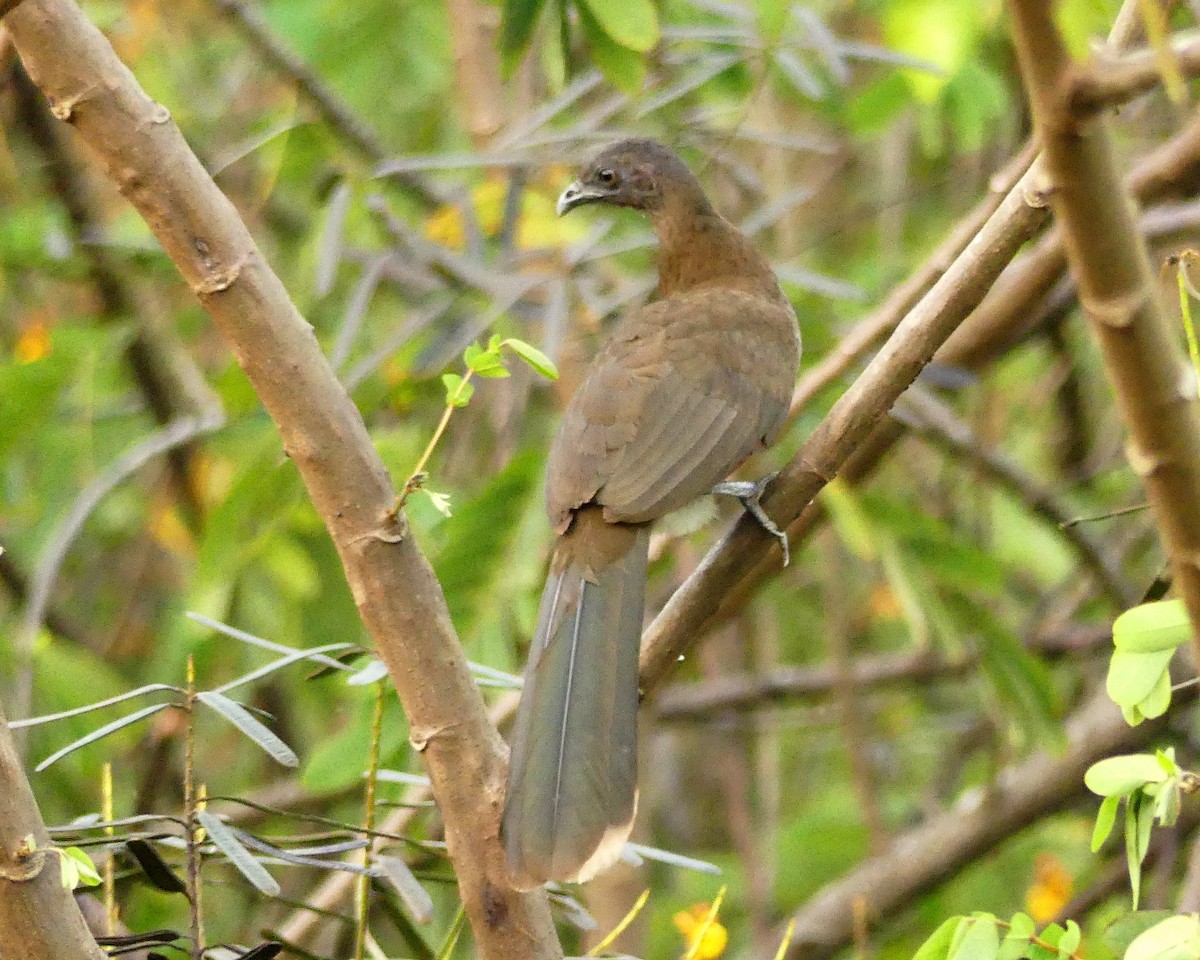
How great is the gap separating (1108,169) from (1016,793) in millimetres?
3321

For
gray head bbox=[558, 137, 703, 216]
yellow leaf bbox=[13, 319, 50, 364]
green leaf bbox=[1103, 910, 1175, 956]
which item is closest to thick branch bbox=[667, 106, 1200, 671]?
gray head bbox=[558, 137, 703, 216]

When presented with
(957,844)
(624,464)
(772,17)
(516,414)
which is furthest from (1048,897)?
(772,17)

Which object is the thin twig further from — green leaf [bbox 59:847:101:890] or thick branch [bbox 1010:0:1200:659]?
thick branch [bbox 1010:0:1200:659]

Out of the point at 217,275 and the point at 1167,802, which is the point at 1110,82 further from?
the point at 217,275

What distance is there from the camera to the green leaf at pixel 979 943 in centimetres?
139

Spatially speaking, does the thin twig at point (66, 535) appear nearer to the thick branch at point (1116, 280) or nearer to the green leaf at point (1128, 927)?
the green leaf at point (1128, 927)

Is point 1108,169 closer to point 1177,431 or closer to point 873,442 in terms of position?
point 1177,431

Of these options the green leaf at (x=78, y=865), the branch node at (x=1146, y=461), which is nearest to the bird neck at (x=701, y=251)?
the green leaf at (x=78, y=865)

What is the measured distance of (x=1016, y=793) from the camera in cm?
404

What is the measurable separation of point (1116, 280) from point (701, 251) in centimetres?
241

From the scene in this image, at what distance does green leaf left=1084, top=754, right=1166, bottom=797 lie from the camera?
1.35m

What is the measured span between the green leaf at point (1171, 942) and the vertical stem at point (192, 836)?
85cm

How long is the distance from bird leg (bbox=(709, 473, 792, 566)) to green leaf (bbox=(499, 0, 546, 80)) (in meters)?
0.72

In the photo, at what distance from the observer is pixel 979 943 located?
140 centimetres
